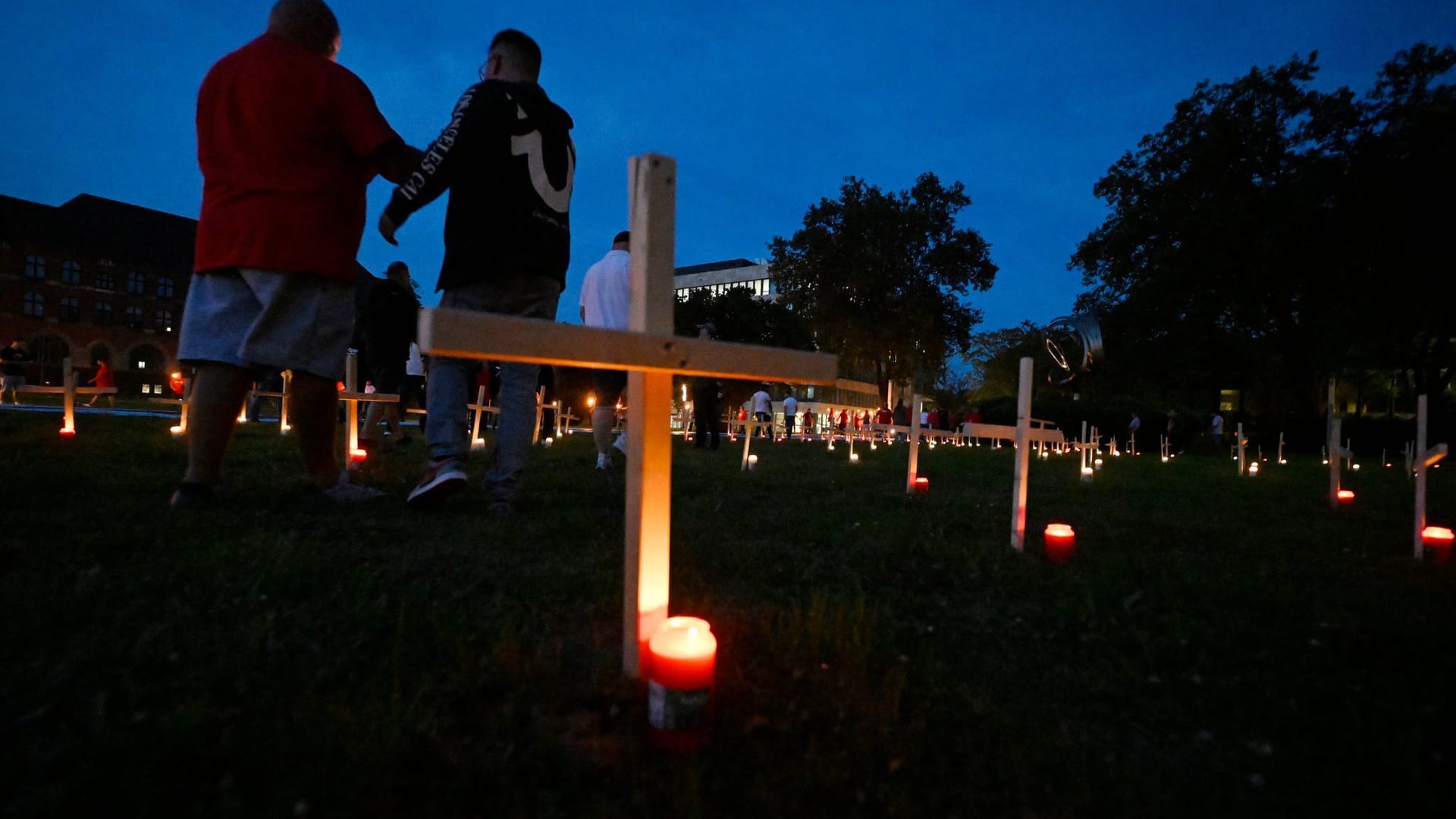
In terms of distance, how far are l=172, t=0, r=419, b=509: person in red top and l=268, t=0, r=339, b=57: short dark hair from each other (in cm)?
1

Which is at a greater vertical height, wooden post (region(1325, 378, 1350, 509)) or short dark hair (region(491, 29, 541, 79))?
short dark hair (region(491, 29, 541, 79))

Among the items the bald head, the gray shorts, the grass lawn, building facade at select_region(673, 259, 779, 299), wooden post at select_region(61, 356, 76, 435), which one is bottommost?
the grass lawn

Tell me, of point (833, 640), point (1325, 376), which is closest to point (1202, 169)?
point (1325, 376)

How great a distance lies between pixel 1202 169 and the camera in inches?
1080

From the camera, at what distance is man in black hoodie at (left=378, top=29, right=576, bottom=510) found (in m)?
3.63

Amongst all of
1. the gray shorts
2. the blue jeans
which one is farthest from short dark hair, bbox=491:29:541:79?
the gray shorts

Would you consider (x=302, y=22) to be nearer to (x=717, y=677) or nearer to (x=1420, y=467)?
(x=717, y=677)

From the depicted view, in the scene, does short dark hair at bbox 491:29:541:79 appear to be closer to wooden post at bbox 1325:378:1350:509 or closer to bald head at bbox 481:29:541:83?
bald head at bbox 481:29:541:83

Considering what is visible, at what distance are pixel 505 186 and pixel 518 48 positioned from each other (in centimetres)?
82

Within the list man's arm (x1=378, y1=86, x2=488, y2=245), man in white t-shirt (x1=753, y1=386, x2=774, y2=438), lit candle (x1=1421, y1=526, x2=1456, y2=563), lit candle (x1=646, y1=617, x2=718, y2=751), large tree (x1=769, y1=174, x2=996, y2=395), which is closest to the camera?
lit candle (x1=646, y1=617, x2=718, y2=751)

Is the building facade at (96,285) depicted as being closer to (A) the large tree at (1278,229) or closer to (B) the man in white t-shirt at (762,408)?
(B) the man in white t-shirt at (762,408)

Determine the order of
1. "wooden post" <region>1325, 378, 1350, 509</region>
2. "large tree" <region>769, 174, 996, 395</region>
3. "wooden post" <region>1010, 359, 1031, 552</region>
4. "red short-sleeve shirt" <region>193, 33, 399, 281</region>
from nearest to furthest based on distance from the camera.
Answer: "red short-sleeve shirt" <region>193, 33, 399, 281</region> < "wooden post" <region>1010, 359, 1031, 552</region> < "wooden post" <region>1325, 378, 1350, 509</region> < "large tree" <region>769, 174, 996, 395</region>

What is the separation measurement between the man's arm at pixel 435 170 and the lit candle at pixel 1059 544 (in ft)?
11.1

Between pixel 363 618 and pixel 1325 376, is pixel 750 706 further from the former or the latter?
pixel 1325 376
